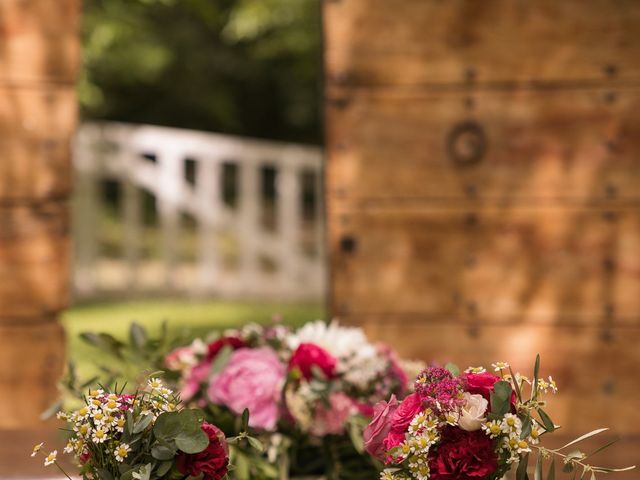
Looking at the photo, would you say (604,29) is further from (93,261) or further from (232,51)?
(232,51)

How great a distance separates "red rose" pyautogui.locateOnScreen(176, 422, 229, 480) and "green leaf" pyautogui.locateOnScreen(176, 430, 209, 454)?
2cm

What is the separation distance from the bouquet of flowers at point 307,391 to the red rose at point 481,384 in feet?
1.44

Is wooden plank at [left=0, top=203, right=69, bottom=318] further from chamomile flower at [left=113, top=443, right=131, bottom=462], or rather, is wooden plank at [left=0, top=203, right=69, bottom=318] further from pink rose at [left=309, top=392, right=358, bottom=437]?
chamomile flower at [left=113, top=443, right=131, bottom=462]

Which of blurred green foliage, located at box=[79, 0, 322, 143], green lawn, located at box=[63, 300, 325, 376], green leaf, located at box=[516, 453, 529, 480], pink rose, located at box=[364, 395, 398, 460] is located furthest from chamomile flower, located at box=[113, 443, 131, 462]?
blurred green foliage, located at box=[79, 0, 322, 143]

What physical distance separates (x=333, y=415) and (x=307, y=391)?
50 millimetres

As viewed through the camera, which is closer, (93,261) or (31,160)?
(31,160)

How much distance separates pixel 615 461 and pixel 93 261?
5.60 metres

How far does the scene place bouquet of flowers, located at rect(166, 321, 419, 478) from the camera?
1.24m

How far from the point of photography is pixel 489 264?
2.28 m

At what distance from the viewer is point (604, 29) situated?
2.23m

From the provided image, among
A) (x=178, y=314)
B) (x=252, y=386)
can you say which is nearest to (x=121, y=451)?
(x=252, y=386)

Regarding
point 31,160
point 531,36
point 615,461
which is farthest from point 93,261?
point 615,461

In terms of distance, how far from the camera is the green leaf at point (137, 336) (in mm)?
1344

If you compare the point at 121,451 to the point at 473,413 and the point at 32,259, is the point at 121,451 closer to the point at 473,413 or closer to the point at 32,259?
the point at 473,413
